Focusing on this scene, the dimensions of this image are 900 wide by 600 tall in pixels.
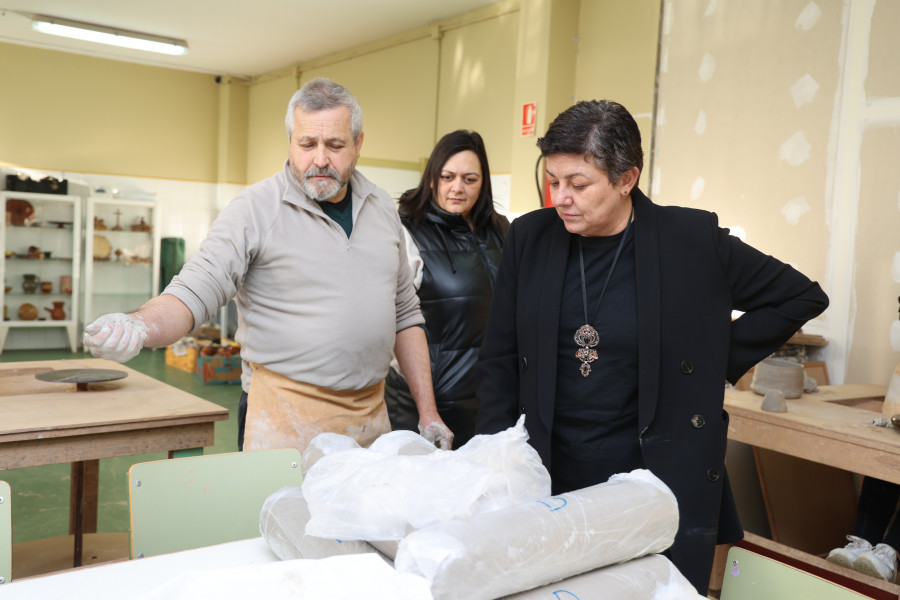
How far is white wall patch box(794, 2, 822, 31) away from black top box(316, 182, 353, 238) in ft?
10.3

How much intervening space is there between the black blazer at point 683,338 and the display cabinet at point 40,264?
8756 mm

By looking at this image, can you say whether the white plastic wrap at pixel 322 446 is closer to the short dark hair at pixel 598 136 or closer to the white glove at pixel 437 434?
the white glove at pixel 437 434

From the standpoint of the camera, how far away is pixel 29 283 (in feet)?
29.7

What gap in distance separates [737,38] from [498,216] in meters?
2.42

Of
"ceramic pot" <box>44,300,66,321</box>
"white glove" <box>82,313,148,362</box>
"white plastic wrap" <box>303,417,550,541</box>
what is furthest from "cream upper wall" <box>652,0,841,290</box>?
"ceramic pot" <box>44,300,66,321</box>

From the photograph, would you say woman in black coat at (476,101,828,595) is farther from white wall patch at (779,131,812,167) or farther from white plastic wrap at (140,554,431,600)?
white wall patch at (779,131,812,167)

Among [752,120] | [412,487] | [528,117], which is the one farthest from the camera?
[528,117]

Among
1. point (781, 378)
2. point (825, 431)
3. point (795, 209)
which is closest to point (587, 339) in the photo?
point (825, 431)

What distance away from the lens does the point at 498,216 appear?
2938mm

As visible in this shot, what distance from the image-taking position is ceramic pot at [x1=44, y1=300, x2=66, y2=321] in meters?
9.16

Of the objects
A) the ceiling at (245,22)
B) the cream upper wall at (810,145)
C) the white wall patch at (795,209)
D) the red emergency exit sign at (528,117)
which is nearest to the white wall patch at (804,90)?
the cream upper wall at (810,145)

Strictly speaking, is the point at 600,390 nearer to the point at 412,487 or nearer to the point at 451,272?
the point at 412,487

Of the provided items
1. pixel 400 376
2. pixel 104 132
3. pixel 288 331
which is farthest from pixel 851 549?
pixel 104 132

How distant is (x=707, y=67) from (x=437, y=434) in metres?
3.52
